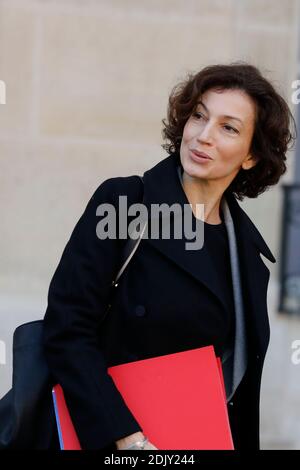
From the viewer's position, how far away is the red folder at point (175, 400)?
2598 mm

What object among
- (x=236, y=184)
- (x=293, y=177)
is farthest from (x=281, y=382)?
(x=236, y=184)

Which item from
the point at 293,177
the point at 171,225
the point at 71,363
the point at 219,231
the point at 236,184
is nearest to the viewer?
the point at 71,363

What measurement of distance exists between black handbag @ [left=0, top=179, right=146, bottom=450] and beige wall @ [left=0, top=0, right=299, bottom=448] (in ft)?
10.9

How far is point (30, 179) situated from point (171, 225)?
132 inches

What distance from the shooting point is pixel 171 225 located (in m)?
2.74

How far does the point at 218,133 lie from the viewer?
283 cm

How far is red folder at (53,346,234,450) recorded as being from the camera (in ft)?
8.52

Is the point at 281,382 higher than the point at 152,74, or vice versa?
the point at 152,74

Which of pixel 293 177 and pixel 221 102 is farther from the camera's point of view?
pixel 293 177

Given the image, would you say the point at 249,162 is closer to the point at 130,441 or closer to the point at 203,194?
the point at 203,194

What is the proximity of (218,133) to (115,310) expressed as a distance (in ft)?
2.02

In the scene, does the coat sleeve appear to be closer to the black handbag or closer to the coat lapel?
the black handbag

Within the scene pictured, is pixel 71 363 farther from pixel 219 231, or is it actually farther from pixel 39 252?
pixel 39 252
